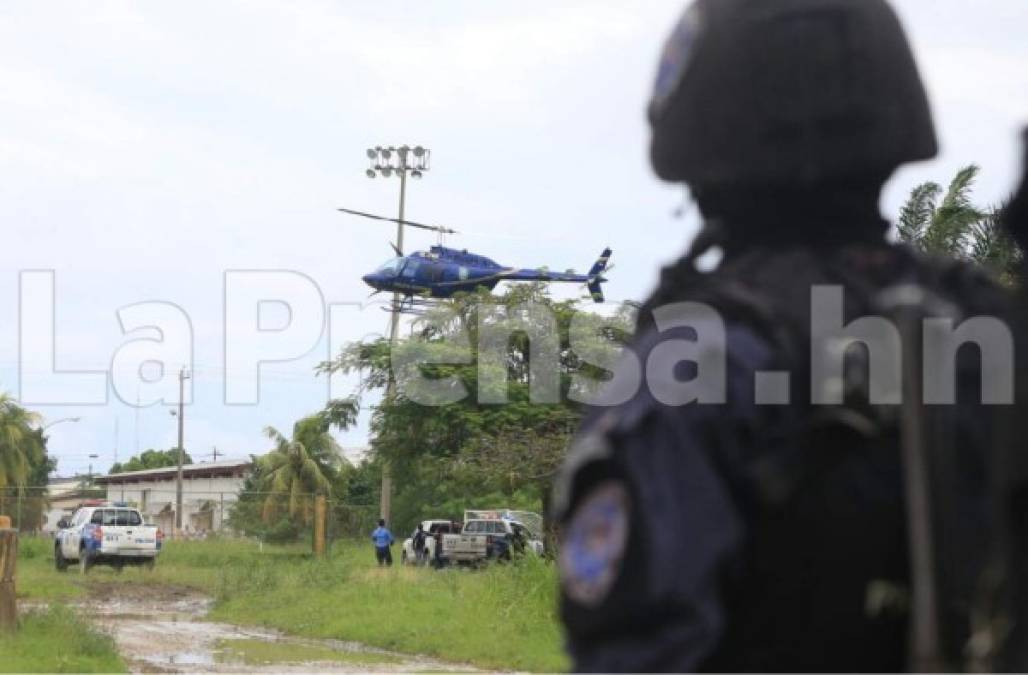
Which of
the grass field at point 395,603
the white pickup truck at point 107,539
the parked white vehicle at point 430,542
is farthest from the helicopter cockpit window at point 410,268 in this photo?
the grass field at point 395,603

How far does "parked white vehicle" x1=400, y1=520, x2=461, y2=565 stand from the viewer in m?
38.8

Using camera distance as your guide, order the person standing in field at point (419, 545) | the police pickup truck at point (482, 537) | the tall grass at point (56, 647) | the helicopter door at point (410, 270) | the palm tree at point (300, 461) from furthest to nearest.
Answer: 1. the palm tree at point (300, 461)
2. the helicopter door at point (410, 270)
3. the person standing in field at point (419, 545)
4. the police pickup truck at point (482, 537)
5. the tall grass at point (56, 647)

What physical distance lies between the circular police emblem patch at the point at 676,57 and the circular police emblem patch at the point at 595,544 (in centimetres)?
56

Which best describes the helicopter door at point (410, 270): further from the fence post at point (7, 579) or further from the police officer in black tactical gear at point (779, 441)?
the police officer in black tactical gear at point (779, 441)

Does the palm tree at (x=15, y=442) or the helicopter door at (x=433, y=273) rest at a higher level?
the helicopter door at (x=433, y=273)

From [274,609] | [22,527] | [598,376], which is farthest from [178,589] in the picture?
[22,527]

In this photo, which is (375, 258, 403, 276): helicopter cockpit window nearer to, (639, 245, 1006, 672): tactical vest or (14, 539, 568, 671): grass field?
(14, 539, 568, 671): grass field

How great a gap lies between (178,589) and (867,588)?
28.0 meters

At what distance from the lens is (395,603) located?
2164 cm

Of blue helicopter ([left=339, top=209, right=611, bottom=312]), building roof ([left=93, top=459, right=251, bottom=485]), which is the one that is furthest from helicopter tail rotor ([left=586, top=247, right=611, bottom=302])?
building roof ([left=93, top=459, right=251, bottom=485])

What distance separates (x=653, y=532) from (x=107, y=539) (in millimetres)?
31236

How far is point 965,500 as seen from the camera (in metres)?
1.80

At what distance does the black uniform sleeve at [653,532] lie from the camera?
1.71 m

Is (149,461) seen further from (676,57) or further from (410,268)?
(676,57)
